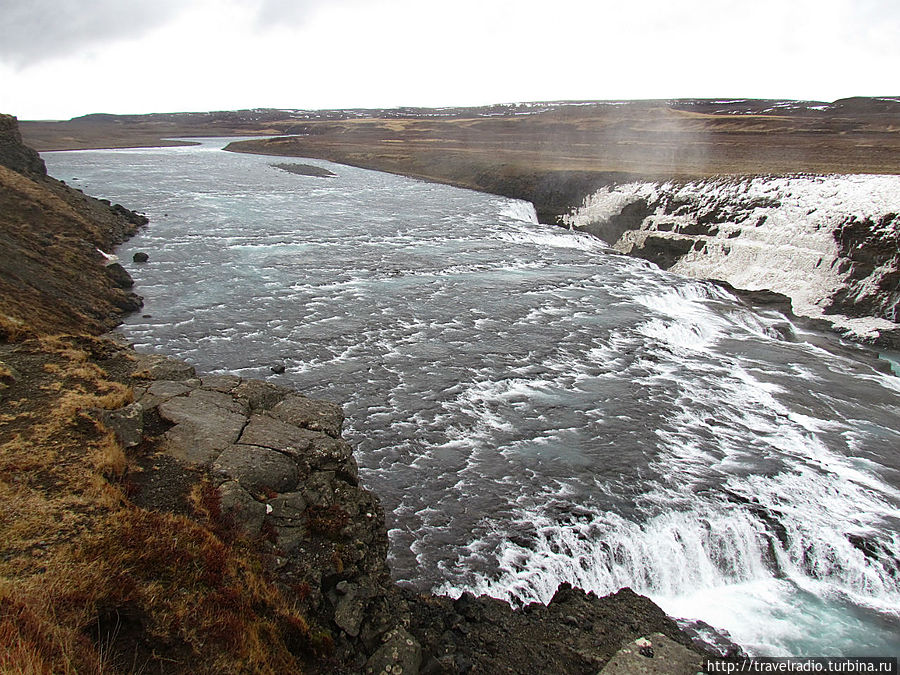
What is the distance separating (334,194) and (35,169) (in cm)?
2714

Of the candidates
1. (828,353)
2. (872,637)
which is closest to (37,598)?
(872,637)

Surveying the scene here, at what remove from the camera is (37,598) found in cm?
572

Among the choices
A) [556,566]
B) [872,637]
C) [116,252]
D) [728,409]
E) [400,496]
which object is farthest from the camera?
[116,252]

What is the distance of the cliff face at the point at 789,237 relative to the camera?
99.6 ft

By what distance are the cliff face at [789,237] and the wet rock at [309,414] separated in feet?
93.8

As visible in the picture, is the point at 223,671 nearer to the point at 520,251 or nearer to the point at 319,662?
the point at 319,662


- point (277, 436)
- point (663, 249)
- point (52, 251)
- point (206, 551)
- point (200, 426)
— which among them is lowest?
point (663, 249)

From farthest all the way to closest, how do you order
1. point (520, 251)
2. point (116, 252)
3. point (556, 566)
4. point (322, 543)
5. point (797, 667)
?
point (520, 251) < point (116, 252) < point (556, 566) < point (797, 667) < point (322, 543)

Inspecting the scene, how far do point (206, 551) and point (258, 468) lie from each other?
2.95 m

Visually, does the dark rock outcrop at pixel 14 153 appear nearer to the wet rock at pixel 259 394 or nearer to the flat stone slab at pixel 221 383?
the flat stone slab at pixel 221 383

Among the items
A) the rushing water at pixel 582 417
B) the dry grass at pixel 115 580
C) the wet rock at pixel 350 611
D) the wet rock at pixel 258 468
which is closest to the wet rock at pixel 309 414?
the wet rock at pixel 258 468

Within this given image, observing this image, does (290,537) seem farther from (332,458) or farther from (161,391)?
(161,391)

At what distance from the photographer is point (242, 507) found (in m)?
9.11

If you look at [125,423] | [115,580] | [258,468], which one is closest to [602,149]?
[258,468]
